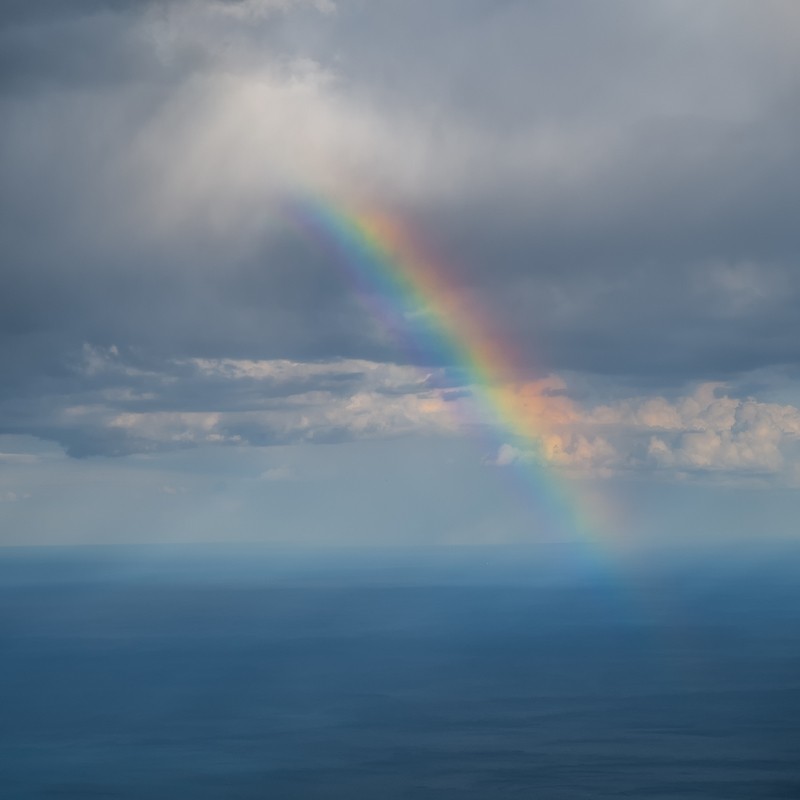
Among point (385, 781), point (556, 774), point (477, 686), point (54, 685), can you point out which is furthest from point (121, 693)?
point (556, 774)

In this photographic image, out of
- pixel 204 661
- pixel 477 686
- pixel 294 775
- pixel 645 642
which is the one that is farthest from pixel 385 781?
pixel 645 642

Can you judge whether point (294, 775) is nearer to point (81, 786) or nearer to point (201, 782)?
point (201, 782)

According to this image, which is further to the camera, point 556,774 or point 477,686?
point 477,686

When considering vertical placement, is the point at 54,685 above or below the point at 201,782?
above

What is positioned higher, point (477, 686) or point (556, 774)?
point (477, 686)

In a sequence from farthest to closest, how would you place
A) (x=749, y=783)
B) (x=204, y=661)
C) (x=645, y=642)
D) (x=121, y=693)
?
(x=645, y=642), (x=204, y=661), (x=121, y=693), (x=749, y=783)

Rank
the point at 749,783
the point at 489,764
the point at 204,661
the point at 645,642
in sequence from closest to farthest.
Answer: the point at 749,783 → the point at 489,764 → the point at 204,661 → the point at 645,642

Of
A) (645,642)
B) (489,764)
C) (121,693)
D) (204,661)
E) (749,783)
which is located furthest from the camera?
(645,642)

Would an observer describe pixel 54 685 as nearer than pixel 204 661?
Yes

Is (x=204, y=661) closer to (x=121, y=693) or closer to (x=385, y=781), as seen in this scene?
(x=121, y=693)
